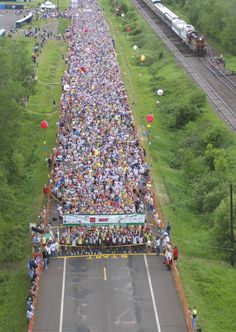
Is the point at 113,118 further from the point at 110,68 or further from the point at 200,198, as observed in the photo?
the point at 110,68

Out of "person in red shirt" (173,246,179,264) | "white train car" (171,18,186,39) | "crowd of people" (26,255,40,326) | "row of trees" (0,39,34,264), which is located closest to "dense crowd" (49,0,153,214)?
"row of trees" (0,39,34,264)

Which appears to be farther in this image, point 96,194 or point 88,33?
point 88,33

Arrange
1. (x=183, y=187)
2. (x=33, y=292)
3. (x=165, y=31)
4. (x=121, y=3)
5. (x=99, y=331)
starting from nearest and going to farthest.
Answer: (x=99, y=331) → (x=33, y=292) → (x=183, y=187) → (x=165, y=31) → (x=121, y=3)

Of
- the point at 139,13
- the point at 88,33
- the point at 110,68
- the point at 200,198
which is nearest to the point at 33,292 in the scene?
the point at 200,198

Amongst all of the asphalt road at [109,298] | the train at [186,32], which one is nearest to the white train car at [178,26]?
the train at [186,32]

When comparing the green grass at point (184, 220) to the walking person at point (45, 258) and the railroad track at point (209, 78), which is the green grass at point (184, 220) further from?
the walking person at point (45, 258)

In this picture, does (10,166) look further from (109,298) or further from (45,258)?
(109,298)

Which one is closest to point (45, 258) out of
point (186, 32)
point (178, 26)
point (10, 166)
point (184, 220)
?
point (184, 220)
